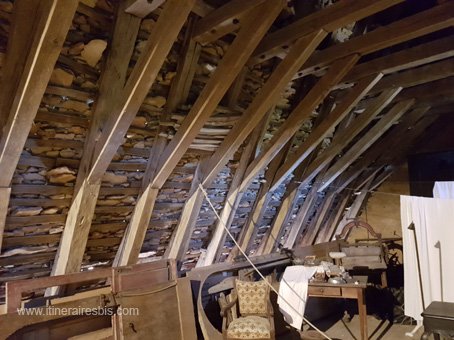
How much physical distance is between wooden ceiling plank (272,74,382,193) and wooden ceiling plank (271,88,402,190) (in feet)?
0.23

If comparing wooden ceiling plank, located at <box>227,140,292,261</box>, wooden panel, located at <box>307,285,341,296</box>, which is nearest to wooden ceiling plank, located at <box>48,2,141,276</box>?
wooden ceiling plank, located at <box>227,140,292,261</box>

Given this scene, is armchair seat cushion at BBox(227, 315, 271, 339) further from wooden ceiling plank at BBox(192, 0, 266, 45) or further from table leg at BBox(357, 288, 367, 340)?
wooden ceiling plank at BBox(192, 0, 266, 45)

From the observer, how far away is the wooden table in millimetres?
3811

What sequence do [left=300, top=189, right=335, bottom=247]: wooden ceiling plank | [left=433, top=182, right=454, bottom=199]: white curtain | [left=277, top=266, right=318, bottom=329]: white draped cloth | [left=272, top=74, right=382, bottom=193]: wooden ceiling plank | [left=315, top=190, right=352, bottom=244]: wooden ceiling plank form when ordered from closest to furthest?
1. [left=272, top=74, right=382, bottom=193]: wooden ceiling plank
2. [left=277, top=266, right=318, bottom=329]: white draped cloth
3. [left=433, top=182, right=454, bottom=199]: white curtain
4. [left=300, top=189, right=335, bottom=247]: wooden ceiling plank
5. [left=315, top=190, right=352, bottom=244]: wooden ceiling plank

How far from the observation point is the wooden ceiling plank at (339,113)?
3.68 meters

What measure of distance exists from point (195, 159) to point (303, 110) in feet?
4.01

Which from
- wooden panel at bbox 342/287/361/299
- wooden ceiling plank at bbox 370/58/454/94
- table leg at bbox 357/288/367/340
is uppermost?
wooden ceiling plank at bbox 370/58/454/94

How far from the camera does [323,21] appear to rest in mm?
2729

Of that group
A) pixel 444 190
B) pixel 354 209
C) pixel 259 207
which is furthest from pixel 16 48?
pixel 354 209

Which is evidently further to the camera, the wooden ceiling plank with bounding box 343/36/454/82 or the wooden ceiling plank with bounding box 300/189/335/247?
the wooden ceiling plank with bounding box 300/189/335/247

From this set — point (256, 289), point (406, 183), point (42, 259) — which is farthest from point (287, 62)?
point (406, 183)

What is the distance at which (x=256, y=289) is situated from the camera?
3.86 metres

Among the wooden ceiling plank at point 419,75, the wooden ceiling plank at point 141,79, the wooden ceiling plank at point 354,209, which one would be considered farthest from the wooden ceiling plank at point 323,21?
the wooden ceiling plank at point 354,209

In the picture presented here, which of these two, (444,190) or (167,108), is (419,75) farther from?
(167,108)
